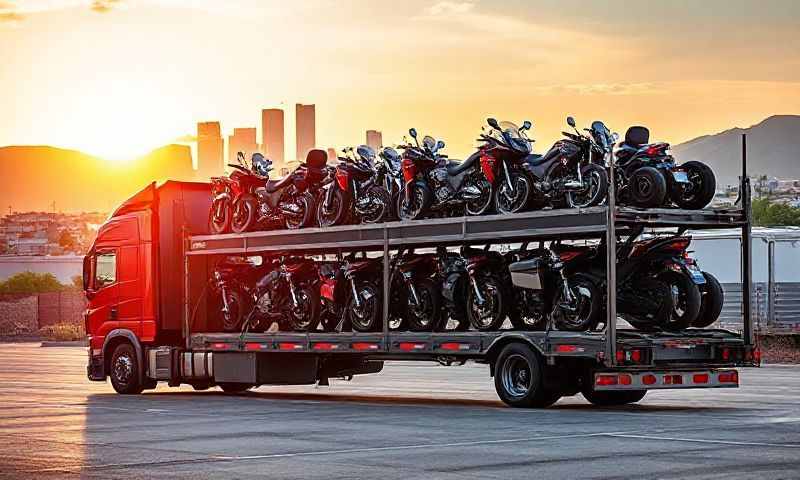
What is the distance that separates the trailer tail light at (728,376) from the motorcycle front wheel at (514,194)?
3.52 metres

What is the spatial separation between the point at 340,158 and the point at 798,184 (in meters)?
176

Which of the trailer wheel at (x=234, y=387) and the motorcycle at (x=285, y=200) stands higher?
the motorcycle at (x=285, y=200)

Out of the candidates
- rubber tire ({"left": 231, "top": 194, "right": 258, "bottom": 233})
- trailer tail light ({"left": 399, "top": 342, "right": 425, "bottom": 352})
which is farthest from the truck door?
trailer tail light ({"left": 399, "top": 342, "right": 425, "bottom": 352})

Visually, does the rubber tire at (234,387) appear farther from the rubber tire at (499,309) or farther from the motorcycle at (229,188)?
the rubber tire at (499,309)

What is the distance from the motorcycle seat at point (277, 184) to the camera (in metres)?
25.9

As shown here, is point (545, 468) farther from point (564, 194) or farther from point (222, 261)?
point (222, 261)

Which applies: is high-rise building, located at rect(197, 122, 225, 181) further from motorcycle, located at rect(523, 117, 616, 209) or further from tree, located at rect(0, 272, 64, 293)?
tree, located at rect(0, 272, 64, 293)

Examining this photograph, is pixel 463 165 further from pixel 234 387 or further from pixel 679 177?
pixel 234 387

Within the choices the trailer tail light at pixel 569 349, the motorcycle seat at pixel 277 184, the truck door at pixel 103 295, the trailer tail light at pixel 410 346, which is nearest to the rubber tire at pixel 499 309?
the trailer tail light at pixel 410 346

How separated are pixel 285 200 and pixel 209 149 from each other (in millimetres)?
31110

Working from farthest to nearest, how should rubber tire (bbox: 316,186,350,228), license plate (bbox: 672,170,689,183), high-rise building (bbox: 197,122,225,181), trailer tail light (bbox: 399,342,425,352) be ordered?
high-rise building (bbox: 197,122,225,181) < rubber tire (bbox: 316,186,350,228) < trailer tail light (bbox: 399,342,425,352) < license plate (bbox: 672,170,689,183)

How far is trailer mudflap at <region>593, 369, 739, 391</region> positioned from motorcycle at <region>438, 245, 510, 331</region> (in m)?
2.21

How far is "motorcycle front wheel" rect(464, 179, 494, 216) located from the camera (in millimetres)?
22188

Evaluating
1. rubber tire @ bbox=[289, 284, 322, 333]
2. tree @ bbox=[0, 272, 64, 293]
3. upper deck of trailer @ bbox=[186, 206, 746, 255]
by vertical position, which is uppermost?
upper deck of trailer @ bbox=[186, 206, 746, 255]
